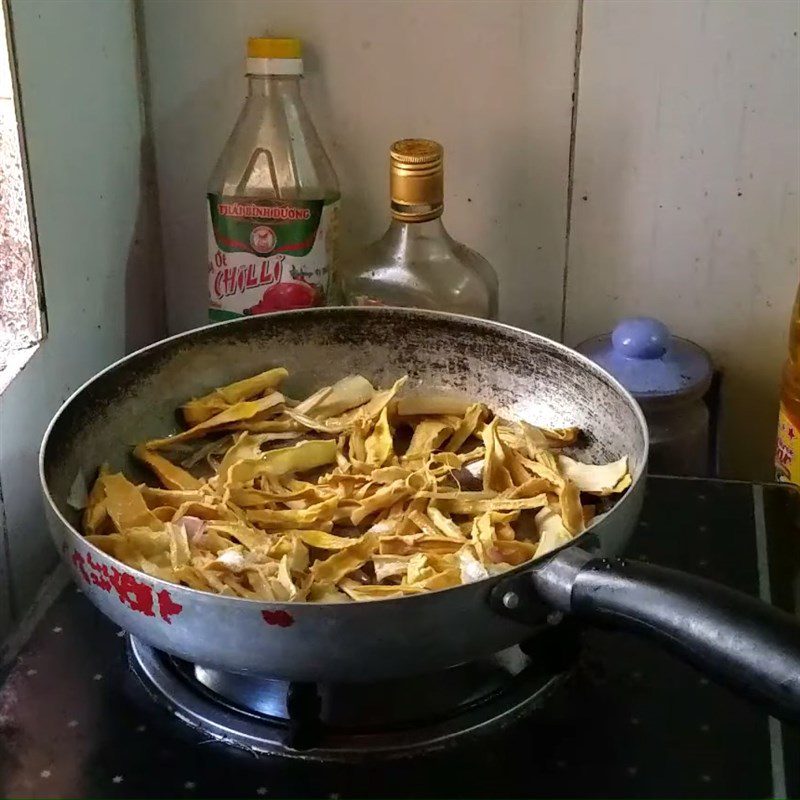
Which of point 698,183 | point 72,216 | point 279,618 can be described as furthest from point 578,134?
point 279,618

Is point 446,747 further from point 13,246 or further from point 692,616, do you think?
point 13,246

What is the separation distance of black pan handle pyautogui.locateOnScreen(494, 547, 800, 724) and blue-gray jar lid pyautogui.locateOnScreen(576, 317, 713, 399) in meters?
0.31

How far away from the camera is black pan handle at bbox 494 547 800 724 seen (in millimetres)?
454

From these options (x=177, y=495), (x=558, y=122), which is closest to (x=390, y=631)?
(x=177, y=495)

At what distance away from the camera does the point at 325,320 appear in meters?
0.80

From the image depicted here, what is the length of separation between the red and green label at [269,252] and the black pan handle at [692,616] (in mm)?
384

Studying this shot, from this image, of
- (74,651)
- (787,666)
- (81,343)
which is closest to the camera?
(787,666)

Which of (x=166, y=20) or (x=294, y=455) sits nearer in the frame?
(x=294, y=455)

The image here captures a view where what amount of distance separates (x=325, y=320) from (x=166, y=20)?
27 cm

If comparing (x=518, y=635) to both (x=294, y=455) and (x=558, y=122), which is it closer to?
(x=294, y=455)

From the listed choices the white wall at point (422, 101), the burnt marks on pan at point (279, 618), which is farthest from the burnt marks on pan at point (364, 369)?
the burnt marks on pan at point (279, 618)

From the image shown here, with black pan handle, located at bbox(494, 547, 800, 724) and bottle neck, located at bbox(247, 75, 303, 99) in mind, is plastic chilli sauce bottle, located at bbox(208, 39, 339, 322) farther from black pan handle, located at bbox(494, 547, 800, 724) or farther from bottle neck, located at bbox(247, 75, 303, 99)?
black pan handle, located at bbox(494, 547, 800, 724)

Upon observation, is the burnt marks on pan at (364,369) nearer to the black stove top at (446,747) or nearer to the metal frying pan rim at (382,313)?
the metal frying pan rim at (382,313)

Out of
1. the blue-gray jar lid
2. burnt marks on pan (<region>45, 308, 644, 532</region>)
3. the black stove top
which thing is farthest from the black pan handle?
the blue-gray jar lid
